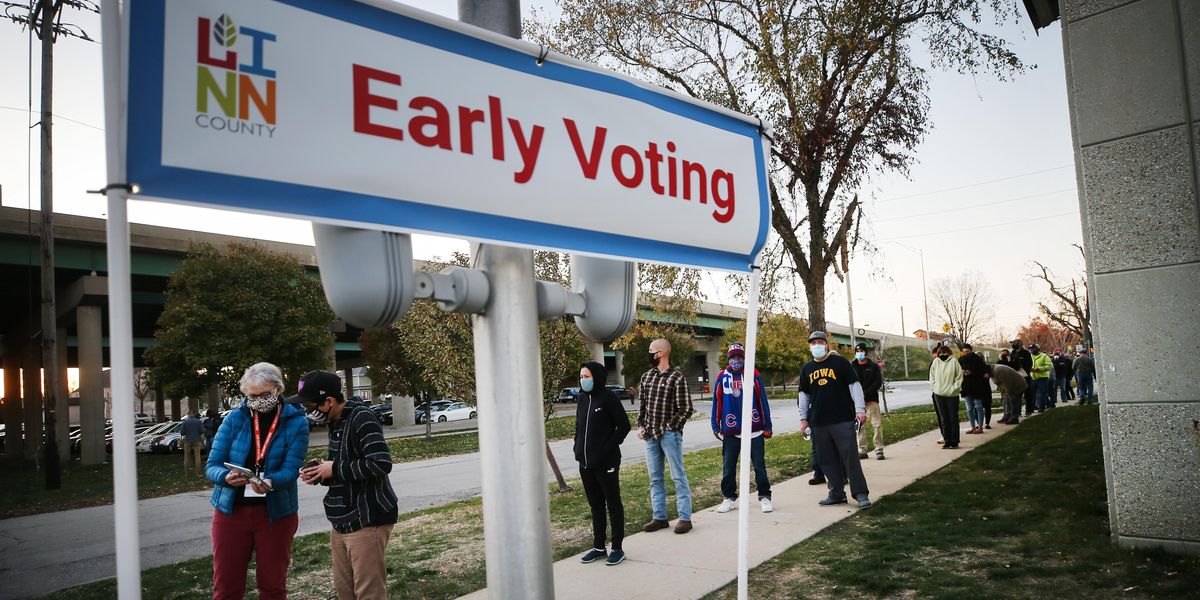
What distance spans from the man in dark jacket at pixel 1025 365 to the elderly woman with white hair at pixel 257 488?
16480 mm

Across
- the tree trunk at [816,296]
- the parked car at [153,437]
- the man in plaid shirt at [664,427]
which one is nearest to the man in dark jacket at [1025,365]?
the tree trunk at [816,296]

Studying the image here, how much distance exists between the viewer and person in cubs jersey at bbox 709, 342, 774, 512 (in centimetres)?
798

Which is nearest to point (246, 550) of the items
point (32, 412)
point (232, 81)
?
point (232, 81)

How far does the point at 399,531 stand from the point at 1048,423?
12369 mm

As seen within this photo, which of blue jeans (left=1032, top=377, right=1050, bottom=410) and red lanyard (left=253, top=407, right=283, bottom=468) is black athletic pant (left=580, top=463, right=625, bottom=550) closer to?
red lanyard (left=253, top=407, right=283, bottom=468)

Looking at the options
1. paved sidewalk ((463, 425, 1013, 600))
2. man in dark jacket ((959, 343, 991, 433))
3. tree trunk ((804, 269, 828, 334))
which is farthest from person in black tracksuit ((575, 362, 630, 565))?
man in dark jacket ((959, 343, 991, 433))

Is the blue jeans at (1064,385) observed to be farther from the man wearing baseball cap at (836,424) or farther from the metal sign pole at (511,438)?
the metal sign pole at (511,438)

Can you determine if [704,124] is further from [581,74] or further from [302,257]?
[302,257]

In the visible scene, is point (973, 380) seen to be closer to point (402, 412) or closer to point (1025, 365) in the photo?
point (1025, 365)

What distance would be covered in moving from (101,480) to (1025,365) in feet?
79.0

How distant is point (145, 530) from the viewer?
429 inches

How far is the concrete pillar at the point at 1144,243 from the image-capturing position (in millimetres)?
5371

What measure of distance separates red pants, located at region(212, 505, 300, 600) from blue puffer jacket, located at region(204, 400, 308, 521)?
0.06 m

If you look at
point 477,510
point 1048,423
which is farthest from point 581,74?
point 1048,423
